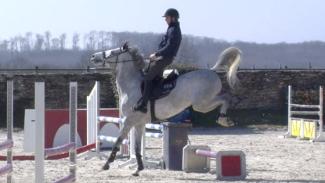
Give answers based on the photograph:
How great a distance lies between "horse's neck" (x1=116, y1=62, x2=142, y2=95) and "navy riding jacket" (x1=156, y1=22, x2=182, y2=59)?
0.83 metres

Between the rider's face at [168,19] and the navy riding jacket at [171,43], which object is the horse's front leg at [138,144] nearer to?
the navy riding jacket at [171,43]

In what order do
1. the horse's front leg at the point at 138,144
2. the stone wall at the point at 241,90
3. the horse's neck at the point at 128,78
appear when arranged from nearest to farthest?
the horse's front leg at the point at 138,144, the horse's neck at the point at 128,78, the stone wall at the point at 241,90

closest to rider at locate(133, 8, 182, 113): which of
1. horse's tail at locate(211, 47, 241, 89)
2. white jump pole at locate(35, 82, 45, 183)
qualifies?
horse's tail at locate(211, 47, 241, 89)

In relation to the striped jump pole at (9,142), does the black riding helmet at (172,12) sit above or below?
above

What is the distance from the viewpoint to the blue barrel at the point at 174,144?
42.3 ft

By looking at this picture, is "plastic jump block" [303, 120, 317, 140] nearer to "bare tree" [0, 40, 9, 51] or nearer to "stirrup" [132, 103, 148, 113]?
"stirrup" [132, 103, 148, 113]

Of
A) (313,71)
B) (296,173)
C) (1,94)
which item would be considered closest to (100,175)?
(296,173)

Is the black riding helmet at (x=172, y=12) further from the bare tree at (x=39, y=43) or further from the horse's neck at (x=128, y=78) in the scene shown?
the bare tree at (x=39, y=43)

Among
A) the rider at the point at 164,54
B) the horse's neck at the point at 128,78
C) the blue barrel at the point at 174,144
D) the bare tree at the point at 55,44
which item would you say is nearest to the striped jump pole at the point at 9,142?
the rider at the point at 164,54

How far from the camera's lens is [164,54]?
11797 millimetres

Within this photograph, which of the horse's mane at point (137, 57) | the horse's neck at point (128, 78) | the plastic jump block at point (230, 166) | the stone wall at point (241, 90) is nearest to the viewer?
the plastic jump block at point (230, 166)

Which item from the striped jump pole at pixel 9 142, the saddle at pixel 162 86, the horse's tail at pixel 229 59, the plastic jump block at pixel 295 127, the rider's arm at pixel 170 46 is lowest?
the plastic jump block at pixel 295 127

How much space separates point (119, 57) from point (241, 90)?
18.8m

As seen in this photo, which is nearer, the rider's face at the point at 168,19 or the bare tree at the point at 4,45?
the rider's face at the point at 168,19
